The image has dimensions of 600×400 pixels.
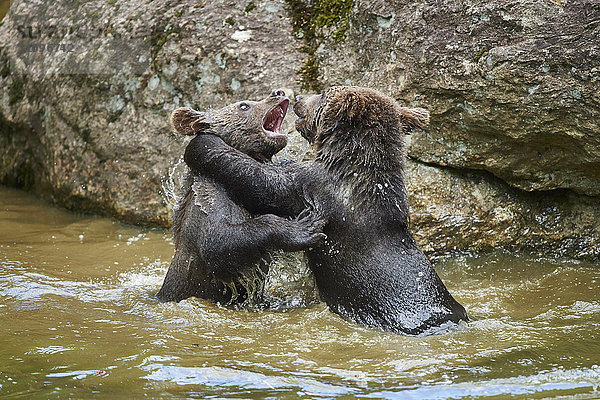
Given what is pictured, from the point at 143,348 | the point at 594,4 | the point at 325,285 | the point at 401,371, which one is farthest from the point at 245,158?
the point at 594,4

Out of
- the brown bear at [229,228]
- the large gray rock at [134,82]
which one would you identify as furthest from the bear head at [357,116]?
the large gray rock at [134,82]

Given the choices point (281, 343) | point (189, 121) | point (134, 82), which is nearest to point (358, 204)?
point (281, 343)

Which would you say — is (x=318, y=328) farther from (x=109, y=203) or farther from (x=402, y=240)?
(x=109, y=203)

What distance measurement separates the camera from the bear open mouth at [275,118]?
277 inches

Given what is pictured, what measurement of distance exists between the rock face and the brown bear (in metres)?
1.71

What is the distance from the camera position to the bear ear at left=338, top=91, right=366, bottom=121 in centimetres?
610

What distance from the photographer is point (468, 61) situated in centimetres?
759

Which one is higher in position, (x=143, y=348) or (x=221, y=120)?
(x=221, y=120)

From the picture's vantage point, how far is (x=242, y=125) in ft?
22.7

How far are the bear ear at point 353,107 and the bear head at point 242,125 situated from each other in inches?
38.0

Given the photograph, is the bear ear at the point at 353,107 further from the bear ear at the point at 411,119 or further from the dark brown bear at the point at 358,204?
the bear ear at the point at 411,119

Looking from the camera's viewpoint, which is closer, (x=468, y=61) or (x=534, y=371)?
(x=534, y=371)

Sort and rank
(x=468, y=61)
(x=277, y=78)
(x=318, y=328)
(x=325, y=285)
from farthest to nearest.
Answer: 1. (x=277, y=78)
2. (x=468, y=61)
3. (x=325, y=285)
4. (x=318, y=328)

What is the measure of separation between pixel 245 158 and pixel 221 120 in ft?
2.34
